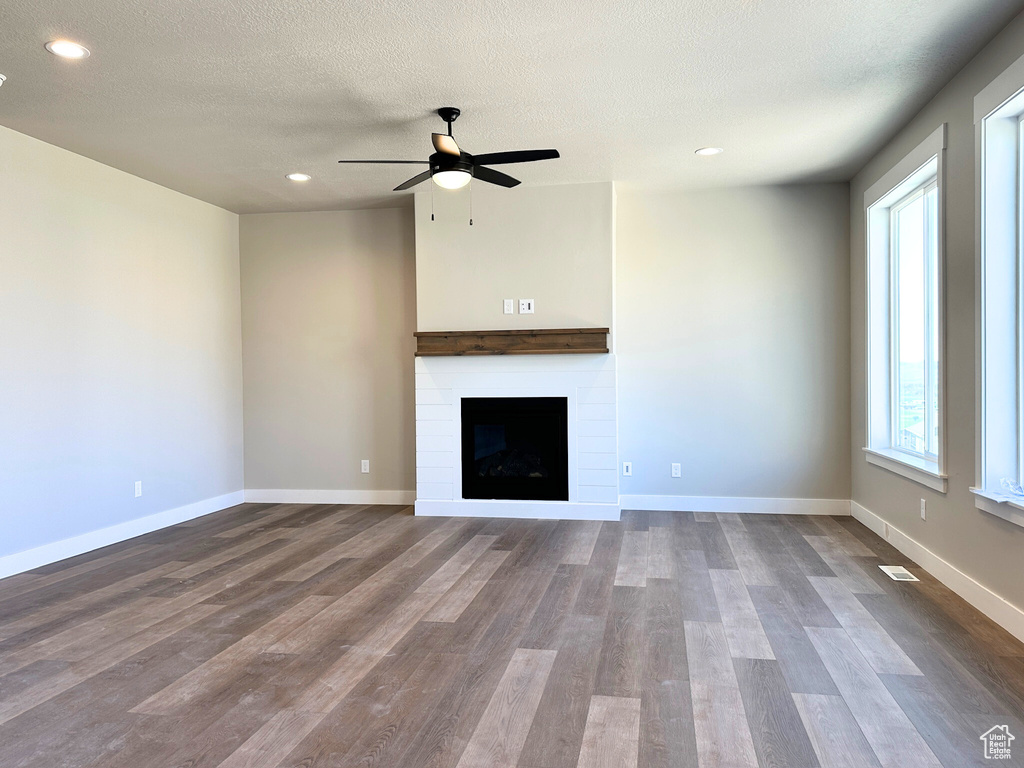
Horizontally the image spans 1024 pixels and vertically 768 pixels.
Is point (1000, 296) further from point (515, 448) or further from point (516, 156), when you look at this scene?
point (515, 448)

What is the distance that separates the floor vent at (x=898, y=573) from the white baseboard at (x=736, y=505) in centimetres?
162

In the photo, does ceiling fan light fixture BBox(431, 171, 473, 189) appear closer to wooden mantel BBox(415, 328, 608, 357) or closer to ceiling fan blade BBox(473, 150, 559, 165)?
ceiling fan blade BBox(473, 150, 559, 165)

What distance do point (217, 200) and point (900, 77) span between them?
4.95 meters

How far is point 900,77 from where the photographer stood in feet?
11.7

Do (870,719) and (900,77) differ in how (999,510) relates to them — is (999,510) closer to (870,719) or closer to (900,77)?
(870,719)

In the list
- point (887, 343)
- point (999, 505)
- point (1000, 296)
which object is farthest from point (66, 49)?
point (887, 343)

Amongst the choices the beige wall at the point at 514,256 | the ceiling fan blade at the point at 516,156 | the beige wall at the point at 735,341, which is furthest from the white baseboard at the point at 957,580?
the ceiling fan blade at the point at 516,156

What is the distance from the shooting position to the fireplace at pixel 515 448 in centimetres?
567

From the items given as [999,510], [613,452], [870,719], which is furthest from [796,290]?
[870,719]

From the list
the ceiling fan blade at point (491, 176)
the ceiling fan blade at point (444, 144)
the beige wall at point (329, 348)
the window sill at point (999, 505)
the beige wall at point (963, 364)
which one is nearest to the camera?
the window sill at point (999, 505)

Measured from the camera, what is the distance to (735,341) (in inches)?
228

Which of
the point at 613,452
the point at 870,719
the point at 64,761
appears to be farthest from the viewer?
the point at 613,452

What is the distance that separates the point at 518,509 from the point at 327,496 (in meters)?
1.83

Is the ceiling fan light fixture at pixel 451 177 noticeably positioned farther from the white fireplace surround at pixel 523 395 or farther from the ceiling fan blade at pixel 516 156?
the white fireplace surround at pixel 523 395
